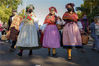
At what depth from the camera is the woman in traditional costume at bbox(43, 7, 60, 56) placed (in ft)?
20.8

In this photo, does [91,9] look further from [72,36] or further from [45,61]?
[45,61]

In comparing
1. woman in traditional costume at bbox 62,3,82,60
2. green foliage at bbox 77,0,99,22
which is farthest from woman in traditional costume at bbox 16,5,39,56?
green foliage at bbox 77,0,99,22

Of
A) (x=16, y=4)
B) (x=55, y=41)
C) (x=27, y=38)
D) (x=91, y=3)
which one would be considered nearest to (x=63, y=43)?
(x=55, y=41)

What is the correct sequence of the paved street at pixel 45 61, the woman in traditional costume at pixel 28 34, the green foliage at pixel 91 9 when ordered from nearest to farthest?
the paved street at pixel 45 61, the woman in traditional costume at pixel 28 34, the green foliage at pixel 91 9

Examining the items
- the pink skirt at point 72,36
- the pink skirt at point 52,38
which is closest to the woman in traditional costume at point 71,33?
the pink skirt at point 72,36

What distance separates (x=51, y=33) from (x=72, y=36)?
0.88 m

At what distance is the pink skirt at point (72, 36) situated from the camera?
5895 millimetres

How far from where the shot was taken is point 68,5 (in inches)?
243

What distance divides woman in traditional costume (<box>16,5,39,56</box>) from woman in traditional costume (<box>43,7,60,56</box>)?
1.32ft

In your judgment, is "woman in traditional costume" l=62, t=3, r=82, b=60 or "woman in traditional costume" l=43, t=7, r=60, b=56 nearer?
"woman in traditional costume" l=62, t=3, r=82, b=60

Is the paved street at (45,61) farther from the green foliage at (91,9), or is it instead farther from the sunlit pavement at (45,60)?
the green foliage at (91,9)

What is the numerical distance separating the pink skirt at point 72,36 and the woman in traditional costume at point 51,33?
456 mm

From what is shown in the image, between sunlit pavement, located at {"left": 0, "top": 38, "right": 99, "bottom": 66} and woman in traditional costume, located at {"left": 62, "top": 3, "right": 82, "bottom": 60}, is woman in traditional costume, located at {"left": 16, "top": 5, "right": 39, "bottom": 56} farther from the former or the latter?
woman in traditional costume, located at {"left": 62, "top": 3, "right": 82, "bottom": 60}

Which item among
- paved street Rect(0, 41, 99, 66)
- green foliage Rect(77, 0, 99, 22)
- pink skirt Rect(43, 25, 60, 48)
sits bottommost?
paved street Rect(0, 41, 99, 66)
